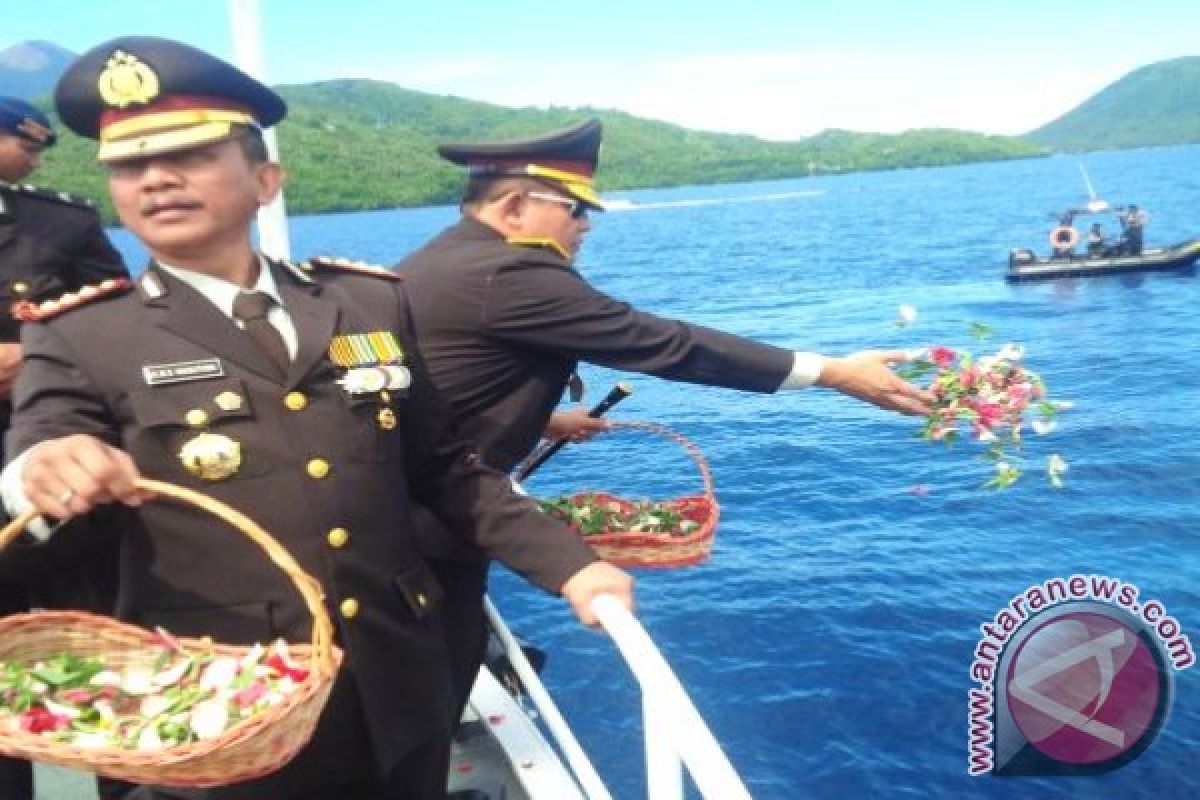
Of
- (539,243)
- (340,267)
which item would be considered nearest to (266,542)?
(340,267)

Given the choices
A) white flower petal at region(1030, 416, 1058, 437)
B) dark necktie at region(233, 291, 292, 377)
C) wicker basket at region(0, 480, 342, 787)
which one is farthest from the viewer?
white flower petal at region(1030, 416, 1058, 437)

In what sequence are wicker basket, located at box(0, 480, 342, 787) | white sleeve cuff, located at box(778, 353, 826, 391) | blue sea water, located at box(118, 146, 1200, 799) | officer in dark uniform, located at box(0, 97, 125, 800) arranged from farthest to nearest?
1. blue sea water, located at box(118, 146, 1200, 799)
2. officer in dark uniform, located at box(0, 97, 125, 800)
3. white sleeve cuff, located at box(778, 353, 826, 391)
4. wicker basket, located at box(0, 480, 342, 787)

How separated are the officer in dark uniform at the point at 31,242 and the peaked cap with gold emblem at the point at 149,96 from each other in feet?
4.92

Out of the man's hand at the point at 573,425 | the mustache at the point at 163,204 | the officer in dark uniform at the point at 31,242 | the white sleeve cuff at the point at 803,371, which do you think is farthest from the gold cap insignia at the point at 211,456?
the man's hand at the point at 573,425

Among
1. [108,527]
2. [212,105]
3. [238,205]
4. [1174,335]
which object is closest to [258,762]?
[108,527]

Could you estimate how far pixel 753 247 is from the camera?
241ft

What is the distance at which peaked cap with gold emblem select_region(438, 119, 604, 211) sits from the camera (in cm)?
345

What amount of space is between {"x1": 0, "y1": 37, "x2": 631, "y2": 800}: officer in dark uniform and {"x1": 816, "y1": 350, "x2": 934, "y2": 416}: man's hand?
4.61ft

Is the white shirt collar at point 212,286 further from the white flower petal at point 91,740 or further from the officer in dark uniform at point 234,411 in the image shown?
the white flower petal at point 91,740

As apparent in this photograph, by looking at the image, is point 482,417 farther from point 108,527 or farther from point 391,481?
point 108,527

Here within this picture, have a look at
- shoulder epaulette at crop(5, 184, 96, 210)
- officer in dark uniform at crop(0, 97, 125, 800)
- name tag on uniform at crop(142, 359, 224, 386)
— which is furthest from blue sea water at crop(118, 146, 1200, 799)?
name tag on uniform at crop(142, 359, 224, 386)

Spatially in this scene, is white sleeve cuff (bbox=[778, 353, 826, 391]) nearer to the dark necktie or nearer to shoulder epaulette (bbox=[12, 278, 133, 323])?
the dark necktie

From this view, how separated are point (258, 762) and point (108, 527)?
0.71 m

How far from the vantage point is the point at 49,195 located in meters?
4.11
